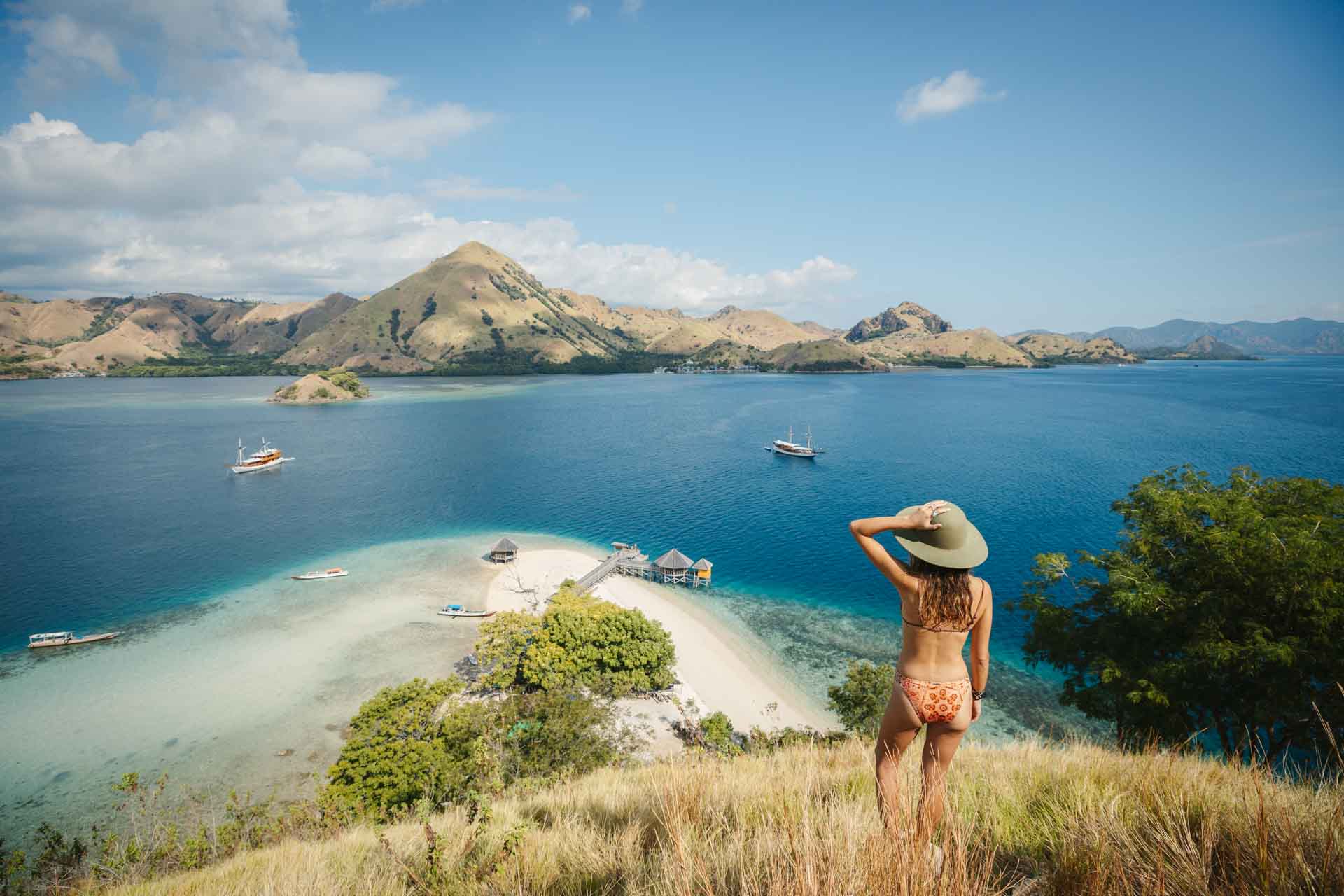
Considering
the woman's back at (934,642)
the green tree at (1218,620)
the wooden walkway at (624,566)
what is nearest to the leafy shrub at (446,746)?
the woman's back at (934,642)

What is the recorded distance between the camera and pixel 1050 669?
26.6 meters

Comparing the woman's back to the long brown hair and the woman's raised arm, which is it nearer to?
the long brown hair

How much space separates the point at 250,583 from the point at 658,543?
28.4 metres

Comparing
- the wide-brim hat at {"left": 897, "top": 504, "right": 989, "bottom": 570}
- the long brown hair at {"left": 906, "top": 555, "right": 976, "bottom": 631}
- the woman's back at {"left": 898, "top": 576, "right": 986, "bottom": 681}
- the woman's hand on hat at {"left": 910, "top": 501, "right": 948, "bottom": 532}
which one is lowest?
the woman's back at {"left": 898, "top": 576, "right": 986, "bottom": 681}

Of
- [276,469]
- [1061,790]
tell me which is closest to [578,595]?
[1061,790]

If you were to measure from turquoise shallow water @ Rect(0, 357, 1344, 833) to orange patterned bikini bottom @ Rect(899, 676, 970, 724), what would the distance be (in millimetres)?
23424

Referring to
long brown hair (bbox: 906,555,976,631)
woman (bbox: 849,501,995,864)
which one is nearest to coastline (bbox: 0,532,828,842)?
woman (bbox: 849,501,995,864)

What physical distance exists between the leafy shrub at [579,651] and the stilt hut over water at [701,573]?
467 inches

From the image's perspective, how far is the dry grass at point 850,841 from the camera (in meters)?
2.78

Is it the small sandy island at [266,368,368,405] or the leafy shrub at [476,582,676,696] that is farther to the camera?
the small sandy island at [266,368,368,405]

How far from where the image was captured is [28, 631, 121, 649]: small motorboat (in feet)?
90.9

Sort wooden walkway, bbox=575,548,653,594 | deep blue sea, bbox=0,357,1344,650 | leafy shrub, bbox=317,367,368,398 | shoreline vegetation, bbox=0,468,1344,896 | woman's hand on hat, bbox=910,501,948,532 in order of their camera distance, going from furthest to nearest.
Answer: leafy shrub, bbox=317,367,368,398 < deep blue sea, bbox=0,357,1344,650 < wooden walkway, bbox=575,548,653,594 < woman's hand on hat, bbox=910,501,948,532 < shoreline vegetation, bbox=0,468,1344,896

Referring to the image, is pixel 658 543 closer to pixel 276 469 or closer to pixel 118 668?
pixel 118 668

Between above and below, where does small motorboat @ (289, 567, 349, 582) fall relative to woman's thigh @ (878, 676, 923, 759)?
below
